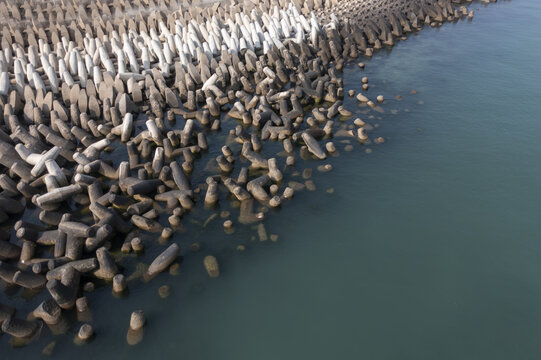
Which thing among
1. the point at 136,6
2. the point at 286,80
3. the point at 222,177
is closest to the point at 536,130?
the point at 286,80

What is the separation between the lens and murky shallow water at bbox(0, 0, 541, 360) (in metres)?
13.1

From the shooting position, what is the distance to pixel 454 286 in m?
14.9

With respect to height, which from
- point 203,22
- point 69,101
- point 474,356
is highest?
point 203,22

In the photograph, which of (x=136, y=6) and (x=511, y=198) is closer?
(x=511, y=198)

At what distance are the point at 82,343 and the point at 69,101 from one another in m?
19.2

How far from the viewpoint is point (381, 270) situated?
616 inches

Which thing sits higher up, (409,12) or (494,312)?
(409,12)

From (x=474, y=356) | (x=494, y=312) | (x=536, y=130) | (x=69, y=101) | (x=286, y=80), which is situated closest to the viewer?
(x=474, y=356)

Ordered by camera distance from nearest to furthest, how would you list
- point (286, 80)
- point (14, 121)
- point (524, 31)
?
point (14, 121), point (286, 80), point (524, 31)

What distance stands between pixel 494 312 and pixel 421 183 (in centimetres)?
800

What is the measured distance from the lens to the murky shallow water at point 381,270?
13109 mm

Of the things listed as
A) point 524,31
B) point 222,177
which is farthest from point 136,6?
point 524,31

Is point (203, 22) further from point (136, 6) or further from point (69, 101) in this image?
point (69, 101)

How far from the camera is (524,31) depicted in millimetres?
39375
